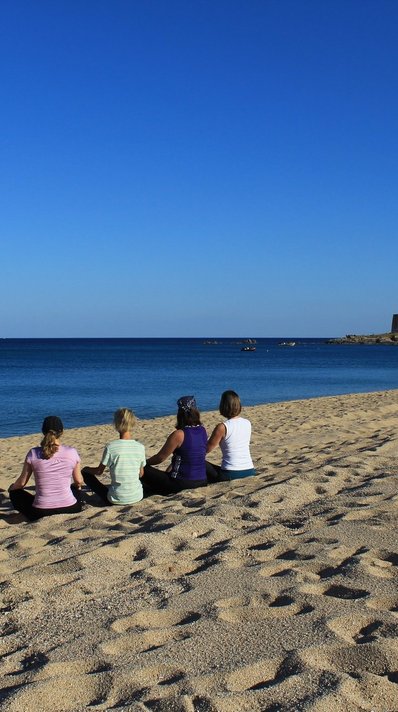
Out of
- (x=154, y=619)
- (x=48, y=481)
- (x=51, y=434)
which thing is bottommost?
(x=154, y=619)

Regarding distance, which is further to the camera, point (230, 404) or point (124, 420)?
point (230, 404)

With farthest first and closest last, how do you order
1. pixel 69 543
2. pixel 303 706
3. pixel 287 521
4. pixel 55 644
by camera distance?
pixel 287 521 → pixel 69 543 → pixel 55 644 → pixel 303 706

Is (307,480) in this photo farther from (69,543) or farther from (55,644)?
(55,644)

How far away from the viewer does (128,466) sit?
22.7 feet

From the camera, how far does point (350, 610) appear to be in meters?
3.59

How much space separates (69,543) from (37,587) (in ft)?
3.42

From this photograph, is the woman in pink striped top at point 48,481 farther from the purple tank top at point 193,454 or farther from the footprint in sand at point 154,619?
the footprint in sand at point 154,619

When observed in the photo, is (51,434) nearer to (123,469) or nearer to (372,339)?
(123,469)

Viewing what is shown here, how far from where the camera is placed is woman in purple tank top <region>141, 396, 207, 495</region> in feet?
23.7

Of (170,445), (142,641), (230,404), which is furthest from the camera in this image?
(230,404)

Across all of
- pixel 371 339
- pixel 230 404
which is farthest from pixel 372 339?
pixel 230 404

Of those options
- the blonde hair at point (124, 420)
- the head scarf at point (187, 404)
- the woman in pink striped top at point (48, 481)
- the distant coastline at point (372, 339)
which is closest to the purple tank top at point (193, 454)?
the head scarf at point (187, 404)

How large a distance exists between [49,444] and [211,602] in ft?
10.3

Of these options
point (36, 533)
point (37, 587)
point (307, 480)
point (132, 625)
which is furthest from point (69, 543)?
point (307, 480)
